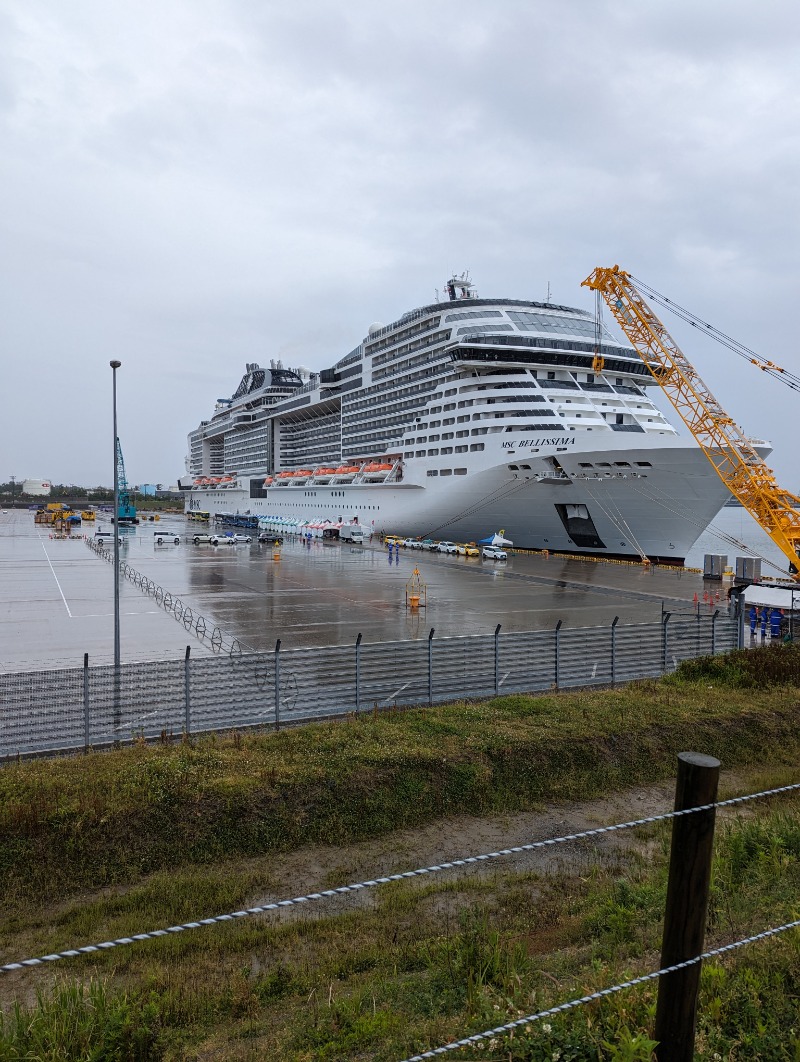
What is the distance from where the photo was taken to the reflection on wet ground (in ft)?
63.4

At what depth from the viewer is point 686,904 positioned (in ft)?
10.2

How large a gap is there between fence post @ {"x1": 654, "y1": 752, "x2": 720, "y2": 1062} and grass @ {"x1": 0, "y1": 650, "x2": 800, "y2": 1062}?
20 cm

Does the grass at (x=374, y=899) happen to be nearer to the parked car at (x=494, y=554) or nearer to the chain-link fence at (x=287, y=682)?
the chain-link fence at (x=287, y=682)

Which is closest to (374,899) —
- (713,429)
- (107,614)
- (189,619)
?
(189,619)

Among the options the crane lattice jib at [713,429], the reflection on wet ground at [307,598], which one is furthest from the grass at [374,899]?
the crane lattice jib at [713,429]

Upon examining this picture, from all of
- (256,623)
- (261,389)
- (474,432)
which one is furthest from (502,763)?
(261,389)

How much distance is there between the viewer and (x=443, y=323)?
51844mm

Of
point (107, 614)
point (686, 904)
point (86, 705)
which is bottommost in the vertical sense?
point (107, 614)

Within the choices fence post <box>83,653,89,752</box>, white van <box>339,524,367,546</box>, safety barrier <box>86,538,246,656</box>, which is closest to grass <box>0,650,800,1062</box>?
fence post <box>83,653,89,752</box>

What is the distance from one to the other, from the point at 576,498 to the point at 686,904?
130 feet

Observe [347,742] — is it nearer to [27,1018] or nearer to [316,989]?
[316,989]

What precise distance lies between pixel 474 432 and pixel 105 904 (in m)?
41.4

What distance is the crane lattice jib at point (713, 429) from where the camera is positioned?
3328 centimetres

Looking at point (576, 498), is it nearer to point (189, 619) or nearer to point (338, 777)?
point (189, 619)
